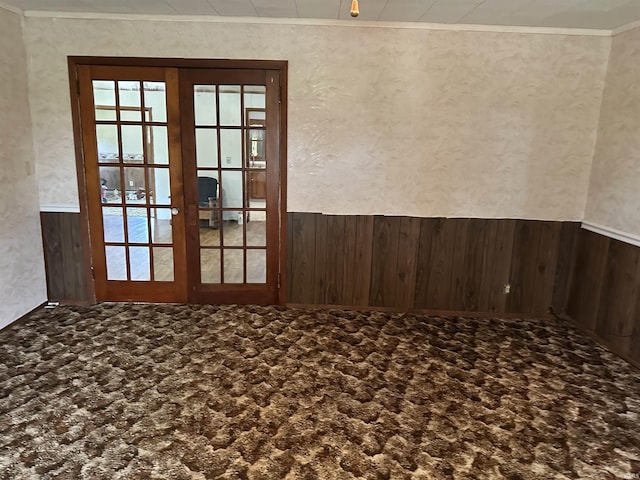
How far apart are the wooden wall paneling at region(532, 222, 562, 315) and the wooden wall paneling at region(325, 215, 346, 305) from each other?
69.6 inches

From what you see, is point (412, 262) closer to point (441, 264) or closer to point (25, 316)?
point (441, 264)

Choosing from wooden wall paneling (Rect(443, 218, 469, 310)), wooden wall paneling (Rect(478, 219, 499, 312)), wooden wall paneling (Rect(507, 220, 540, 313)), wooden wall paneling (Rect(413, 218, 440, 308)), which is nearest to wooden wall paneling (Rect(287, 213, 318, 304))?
wooden wall paneling (Rect(413, 218, 440, 308))

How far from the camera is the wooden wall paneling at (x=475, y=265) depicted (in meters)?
4.05

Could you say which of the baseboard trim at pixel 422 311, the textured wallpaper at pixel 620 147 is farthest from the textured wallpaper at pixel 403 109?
the baseboard trim at pixel 422 311

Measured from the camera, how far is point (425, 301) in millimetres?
4211

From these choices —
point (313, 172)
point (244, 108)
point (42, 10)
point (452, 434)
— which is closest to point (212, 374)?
point (452, 434)

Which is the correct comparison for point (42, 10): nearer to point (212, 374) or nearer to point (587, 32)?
point (212, 374)

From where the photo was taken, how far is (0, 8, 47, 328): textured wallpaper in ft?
11.6

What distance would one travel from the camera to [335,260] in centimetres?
417

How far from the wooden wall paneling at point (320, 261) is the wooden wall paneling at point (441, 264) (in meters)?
0.97

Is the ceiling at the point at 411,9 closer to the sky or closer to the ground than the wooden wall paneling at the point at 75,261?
closer to the sky

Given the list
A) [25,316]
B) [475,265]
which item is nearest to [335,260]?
[475,265]

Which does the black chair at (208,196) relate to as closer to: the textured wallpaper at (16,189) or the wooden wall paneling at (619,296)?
the textured wallpaper at (16,189)

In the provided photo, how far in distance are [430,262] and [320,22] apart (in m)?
2.29
